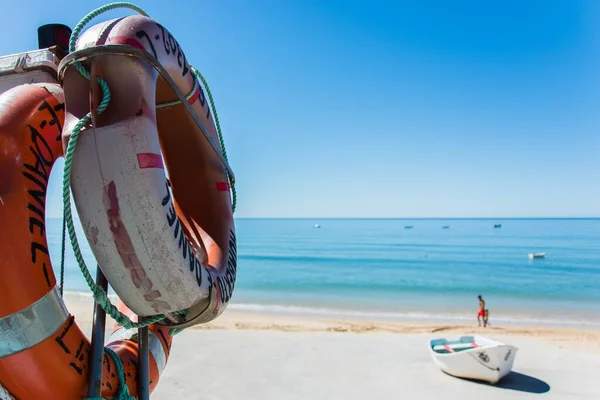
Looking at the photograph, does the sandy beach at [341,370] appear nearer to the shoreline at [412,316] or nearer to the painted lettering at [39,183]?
the painted lettering at [39,183]

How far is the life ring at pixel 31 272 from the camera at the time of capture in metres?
1.28

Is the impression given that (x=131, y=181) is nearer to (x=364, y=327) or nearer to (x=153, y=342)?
(x=153, y=342)

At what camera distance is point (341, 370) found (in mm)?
6352

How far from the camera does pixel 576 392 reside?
18.8 feet

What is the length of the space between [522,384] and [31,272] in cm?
636

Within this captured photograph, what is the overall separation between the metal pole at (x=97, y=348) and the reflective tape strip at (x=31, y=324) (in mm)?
152

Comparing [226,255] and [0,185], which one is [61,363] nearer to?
[0,185]

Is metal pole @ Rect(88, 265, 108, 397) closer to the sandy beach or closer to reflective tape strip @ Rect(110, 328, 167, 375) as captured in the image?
reflective tape strip @ Rect(110, 328, 167, 375)

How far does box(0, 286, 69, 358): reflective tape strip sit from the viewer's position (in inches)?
49.9

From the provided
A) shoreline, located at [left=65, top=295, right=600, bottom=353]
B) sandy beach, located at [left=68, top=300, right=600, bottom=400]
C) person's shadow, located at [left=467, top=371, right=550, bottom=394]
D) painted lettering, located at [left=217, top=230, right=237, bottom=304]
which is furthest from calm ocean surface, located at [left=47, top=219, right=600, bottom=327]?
person's shadow, located at [left=467, top=371, right=550, bottom=394]

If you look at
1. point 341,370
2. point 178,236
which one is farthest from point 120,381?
point 341,370

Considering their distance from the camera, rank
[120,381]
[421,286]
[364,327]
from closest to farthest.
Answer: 1. [120,381]
2. [364,327]
3. [421,286]

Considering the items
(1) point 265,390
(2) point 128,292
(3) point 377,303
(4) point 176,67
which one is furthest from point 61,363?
(3) point 377,303

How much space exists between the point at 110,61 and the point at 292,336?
24.9 ft
